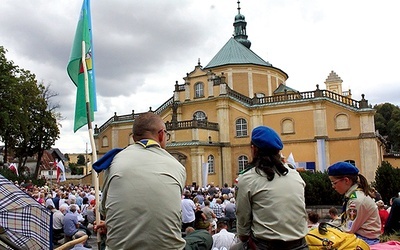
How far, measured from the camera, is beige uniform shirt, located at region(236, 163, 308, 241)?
10.5ft

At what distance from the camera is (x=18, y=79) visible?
3781 centimetres

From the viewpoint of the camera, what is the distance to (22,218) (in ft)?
8.77

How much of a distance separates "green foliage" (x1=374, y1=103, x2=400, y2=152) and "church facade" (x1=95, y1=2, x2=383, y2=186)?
96.7 ft

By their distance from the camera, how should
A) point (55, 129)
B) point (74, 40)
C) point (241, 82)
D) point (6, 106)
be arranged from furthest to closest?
point (241, 82)
point (55, 129)
point (6, 106)
point (74, 40)

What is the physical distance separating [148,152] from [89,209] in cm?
1187

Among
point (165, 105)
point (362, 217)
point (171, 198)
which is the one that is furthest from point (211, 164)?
point (171, 198)

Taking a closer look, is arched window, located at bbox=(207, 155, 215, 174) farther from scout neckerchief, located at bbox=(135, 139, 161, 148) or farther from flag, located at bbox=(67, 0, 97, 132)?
scout neckerchief, located at bbox=(135, 139, 161, 148)

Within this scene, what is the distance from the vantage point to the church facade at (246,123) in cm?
3659

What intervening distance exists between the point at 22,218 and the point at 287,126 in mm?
37881

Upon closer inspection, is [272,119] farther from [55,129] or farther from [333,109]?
[55,129]

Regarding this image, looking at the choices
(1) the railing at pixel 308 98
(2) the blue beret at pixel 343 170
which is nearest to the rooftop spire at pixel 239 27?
(1) the railing at pixel 308 98

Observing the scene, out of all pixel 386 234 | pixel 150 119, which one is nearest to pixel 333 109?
pixel 386 234

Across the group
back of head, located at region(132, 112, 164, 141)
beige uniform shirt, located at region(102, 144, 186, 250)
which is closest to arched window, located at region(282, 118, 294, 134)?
back of head, located at region(132, 112, 164, 141)

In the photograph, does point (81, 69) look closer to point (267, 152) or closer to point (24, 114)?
point (267, 152)
